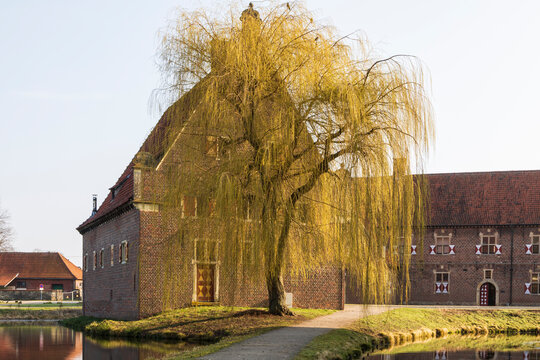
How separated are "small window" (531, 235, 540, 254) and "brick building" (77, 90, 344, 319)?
51.4ft

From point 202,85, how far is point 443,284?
87.2 ft

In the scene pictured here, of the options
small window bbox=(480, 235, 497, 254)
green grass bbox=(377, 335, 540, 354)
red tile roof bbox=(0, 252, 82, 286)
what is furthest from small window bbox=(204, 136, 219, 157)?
red tile roof bbox=(0, 252, 82, 286)

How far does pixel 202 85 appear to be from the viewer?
55.0 feet

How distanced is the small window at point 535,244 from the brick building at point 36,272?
36.8m

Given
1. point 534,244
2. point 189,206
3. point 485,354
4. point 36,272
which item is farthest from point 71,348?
point 36,272

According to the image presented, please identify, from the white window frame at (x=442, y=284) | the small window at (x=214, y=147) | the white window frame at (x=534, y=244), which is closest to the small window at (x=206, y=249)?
the small window at (x=214, y=147)

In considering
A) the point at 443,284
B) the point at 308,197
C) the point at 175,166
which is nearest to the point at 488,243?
the point at 443,284

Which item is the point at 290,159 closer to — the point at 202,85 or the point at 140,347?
the point at 202,85

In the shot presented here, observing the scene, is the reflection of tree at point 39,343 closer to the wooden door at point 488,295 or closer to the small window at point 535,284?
the wooden door at point 488,295

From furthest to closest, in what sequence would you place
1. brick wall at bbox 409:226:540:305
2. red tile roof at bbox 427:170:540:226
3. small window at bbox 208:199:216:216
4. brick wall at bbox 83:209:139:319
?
red tile roof at bbox 427:170:540:226 < brick wall at bbox 409:226:540:305 < brick wall at bbox 83:209:139:319 < small window at bbox 208:199:216:216

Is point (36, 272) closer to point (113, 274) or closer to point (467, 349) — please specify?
point (113, 274)

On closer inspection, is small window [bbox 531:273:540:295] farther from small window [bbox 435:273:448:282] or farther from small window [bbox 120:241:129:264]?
small window [bbox 120:241:129:264]

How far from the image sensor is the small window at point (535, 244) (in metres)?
37.6

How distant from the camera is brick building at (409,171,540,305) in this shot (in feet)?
124
